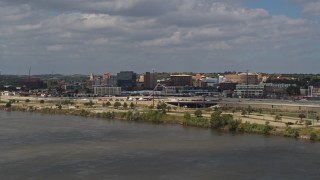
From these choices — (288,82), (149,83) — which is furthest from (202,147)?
(149,83)

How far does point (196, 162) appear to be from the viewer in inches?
776

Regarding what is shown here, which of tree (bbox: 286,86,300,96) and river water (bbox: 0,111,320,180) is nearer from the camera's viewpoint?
river water (bbox: 0,111,320,180)

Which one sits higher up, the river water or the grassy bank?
the grassy bank

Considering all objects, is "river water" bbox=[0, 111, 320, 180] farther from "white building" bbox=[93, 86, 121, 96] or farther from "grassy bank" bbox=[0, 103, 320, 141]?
"white building" bbox=[93, 86, 121, 96]

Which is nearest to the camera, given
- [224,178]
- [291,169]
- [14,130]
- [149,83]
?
[224,178]

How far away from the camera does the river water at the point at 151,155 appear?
17625mm

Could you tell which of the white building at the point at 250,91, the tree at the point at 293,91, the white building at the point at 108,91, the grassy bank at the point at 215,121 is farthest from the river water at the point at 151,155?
the white building at the point at 108,91

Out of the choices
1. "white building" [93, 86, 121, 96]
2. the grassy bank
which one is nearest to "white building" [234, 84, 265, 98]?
"white building" [93, 86, 121, 96]

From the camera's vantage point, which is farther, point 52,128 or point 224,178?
point 52,128

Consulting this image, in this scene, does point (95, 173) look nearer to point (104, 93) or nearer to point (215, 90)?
point (104, 93)

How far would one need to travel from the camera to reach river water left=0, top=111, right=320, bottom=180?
17625mm

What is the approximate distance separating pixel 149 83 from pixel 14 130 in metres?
88.5

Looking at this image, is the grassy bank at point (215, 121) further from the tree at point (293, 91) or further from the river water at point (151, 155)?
the tree at point (293, 91)

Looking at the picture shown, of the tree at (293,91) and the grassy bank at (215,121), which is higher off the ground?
the tree at (293,91)
